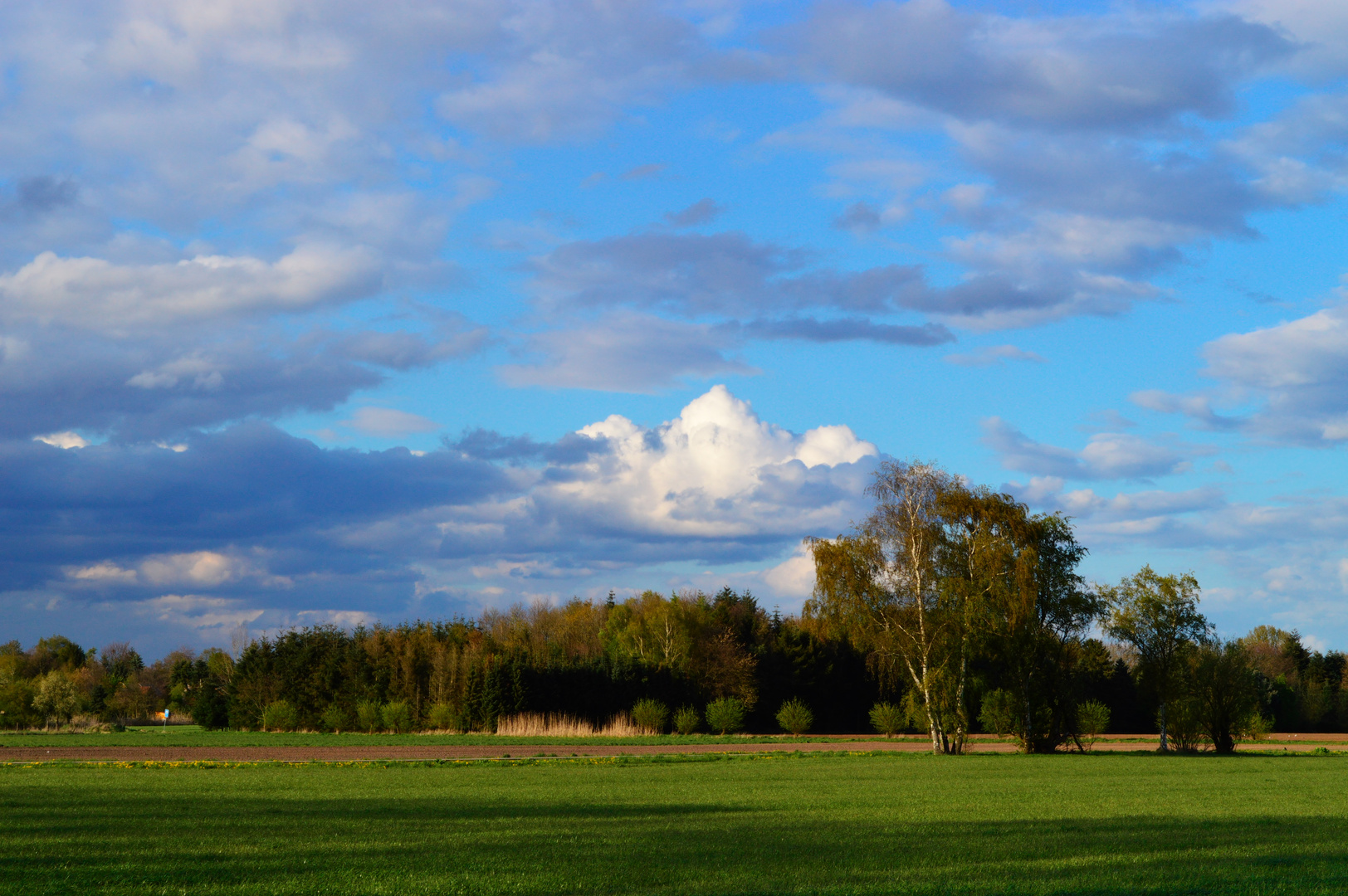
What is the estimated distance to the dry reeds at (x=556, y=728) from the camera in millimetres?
54438

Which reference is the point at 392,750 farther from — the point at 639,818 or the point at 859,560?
the point at 639,818

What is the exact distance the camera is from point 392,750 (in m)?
38.5

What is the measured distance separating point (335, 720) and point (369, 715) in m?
2.27

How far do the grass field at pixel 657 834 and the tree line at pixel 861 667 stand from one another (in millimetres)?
16585

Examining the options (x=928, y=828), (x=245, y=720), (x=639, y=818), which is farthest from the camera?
(x=245, y=720)

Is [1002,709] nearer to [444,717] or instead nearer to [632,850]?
[444,717]

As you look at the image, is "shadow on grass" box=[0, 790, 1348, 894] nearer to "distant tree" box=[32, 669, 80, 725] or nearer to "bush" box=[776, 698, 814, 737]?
"bush" box=[776, 698, 814, 737]

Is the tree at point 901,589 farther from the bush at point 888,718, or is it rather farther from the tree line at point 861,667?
the bush at point 888,718

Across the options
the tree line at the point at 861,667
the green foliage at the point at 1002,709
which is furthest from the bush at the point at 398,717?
the green foliage at the point at 1002,709

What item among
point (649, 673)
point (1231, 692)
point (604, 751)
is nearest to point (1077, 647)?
point (1231, 692)

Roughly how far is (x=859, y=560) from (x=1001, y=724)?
27.8 feet

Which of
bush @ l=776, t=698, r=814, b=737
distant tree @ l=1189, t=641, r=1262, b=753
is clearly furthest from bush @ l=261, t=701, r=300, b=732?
distant tree @ l=1189, t=641, r=1262, b=753

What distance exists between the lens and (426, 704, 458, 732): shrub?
56375 mm

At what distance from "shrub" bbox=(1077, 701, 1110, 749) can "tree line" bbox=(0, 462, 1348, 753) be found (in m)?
0.30
